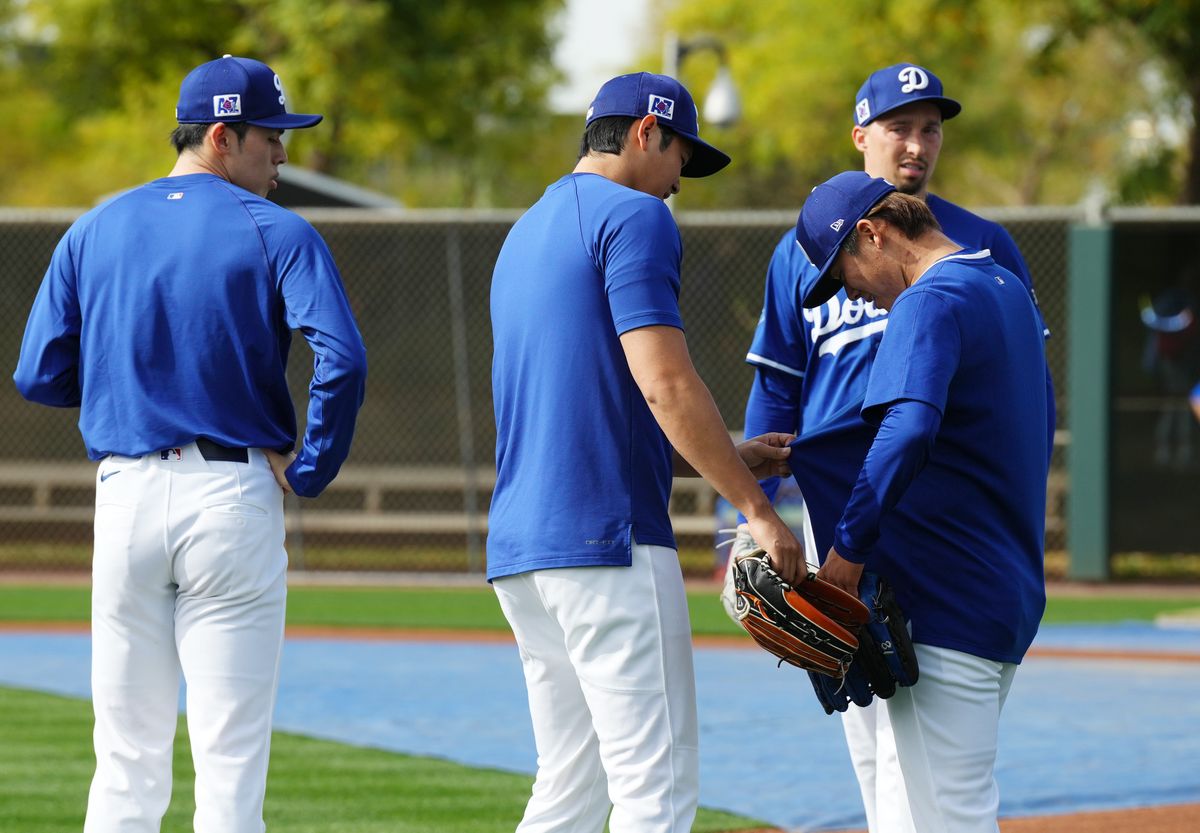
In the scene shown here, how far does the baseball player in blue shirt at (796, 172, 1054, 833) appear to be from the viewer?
323 cm

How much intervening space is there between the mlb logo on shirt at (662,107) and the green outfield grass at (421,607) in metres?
7.39

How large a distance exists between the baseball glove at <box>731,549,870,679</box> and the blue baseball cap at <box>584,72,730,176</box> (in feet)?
3.24

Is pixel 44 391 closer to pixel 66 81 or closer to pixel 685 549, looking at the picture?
pixel 685 549

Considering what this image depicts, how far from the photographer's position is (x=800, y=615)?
3352mm

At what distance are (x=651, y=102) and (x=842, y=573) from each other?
1135mm

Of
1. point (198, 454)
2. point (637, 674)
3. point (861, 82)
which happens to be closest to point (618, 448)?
point (637, 674)

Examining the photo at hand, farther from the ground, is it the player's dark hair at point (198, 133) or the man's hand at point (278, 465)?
the player's dark hair at point (198, 133)

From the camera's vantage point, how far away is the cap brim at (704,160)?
3738 millimetres

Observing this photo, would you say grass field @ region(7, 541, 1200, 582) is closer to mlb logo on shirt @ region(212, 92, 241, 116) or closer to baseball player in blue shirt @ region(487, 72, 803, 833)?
mlb logo on shirt @ region(212, 92, 241, 116)

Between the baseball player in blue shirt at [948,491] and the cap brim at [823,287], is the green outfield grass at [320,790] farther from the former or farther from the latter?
the cap brim at [823,287]

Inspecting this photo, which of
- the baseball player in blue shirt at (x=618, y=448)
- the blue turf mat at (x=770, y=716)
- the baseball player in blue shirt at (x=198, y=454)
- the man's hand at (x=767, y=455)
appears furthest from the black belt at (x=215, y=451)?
the blue turf mat at (x=770, y=716)

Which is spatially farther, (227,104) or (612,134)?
(227,104)

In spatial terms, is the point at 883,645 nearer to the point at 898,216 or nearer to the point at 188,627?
the point at 898,216

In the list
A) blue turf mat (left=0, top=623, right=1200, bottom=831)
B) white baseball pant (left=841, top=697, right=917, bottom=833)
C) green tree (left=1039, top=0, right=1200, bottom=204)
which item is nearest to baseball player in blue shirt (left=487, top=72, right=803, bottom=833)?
white baseball pant (left=841, top=697, right=917, bottom=833)
